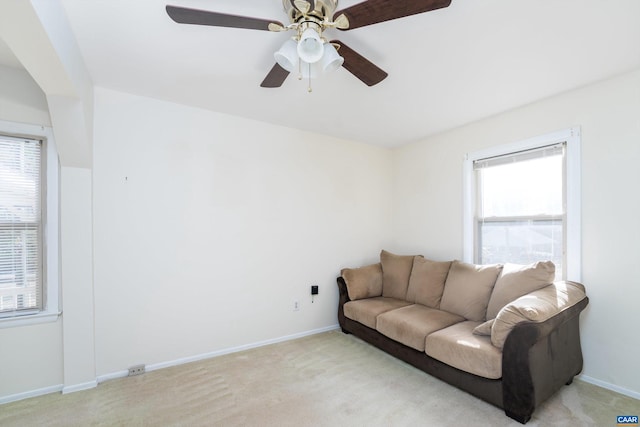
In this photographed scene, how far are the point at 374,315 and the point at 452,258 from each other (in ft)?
4.07

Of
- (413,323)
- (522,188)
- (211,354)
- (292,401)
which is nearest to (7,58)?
(211,354)

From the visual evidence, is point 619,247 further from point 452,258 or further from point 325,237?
point 325,237

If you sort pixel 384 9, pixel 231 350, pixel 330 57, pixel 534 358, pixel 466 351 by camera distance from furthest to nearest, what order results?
pixel 231 350, pixel 466 351, pixel 534 358, pixel 330 57, pixel 384 9

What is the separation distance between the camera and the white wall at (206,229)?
2523 mm

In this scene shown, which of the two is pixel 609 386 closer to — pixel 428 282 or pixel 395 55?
pixel 428 282

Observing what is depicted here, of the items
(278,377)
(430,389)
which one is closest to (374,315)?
(430,389)

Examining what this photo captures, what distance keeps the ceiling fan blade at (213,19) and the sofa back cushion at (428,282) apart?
2814mm

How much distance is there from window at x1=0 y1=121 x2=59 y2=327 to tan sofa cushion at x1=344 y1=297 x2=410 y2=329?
8.82 ft

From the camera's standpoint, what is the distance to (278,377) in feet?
8.25

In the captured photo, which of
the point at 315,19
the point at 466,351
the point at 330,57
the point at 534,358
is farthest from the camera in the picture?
the point at 466,351

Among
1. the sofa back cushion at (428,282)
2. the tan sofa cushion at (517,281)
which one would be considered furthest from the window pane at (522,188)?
the sofa back cushion at (428,282)

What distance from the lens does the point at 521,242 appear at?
2.93 m

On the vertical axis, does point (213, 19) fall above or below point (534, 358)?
above

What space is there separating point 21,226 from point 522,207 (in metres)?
4.42
